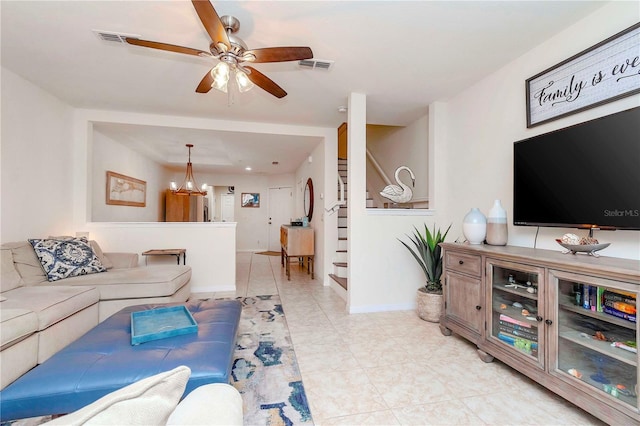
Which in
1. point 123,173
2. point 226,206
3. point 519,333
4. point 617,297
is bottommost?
point 519,333

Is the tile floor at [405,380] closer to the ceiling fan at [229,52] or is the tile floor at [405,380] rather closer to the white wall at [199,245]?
the white wall at [199,245]

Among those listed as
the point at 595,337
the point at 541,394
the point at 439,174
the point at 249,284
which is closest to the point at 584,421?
the point at 541,394

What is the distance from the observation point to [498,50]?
7.52 feet

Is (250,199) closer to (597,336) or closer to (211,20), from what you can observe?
(211,20)

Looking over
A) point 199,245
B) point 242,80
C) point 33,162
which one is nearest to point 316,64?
point 242,80

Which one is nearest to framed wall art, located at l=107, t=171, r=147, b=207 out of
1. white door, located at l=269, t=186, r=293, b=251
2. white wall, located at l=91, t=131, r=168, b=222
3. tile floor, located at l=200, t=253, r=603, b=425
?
white wall, located at l=91, t=131, r=168, b=222

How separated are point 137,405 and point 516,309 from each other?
219cm

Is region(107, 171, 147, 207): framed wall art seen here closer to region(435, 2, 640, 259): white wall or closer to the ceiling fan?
the ceiling fan

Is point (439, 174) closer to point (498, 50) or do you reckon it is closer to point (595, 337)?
point (498, 50)

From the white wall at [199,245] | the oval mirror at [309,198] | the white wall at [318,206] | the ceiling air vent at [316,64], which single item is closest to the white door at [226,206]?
the oval mirror at [309,198]

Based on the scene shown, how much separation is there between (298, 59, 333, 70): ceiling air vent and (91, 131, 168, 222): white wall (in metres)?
3.31

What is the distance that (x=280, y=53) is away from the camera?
5.96ft

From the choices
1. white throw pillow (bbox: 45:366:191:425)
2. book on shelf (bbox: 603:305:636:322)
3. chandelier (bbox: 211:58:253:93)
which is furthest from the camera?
chandelier (bbox: 211:58:253:93)

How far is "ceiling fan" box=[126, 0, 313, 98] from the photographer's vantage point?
5.34ft
